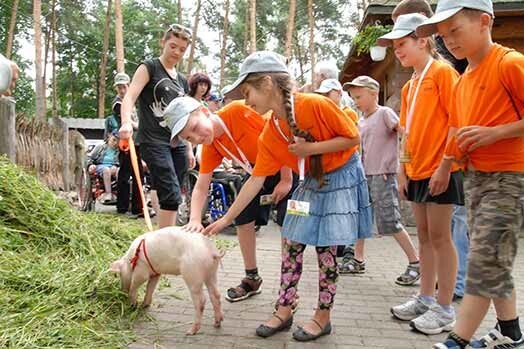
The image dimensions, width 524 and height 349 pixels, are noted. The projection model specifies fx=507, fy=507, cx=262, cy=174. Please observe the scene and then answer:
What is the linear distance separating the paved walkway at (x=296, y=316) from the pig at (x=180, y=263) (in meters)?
0.16

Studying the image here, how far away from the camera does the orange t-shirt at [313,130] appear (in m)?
2.83

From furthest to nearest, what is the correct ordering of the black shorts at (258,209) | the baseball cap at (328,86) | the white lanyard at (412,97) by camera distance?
the baseball cap at (328,86)
the black shorts at (258,209)
the white lanyard at (412,97)

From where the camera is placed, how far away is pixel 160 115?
4.24m

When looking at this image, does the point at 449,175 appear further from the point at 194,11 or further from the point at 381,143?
the point at 194,11

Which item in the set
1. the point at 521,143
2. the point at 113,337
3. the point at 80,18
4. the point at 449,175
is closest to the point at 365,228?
the point at 449,175

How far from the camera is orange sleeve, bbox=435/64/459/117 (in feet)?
9.99

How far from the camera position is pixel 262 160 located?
302 centimetres

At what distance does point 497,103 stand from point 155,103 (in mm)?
2756

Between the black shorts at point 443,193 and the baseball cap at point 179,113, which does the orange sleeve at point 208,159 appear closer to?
the baseball cap at point 179,113

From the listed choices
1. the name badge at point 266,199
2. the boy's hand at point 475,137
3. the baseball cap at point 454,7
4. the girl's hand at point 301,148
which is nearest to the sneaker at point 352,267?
the name badge at point 266,199

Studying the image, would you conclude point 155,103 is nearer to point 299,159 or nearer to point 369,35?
point 299,159

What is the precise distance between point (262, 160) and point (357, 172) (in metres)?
0.58

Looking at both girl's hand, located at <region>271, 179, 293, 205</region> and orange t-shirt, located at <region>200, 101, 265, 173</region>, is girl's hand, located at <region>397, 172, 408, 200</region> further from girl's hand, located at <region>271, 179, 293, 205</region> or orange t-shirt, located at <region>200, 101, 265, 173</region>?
orange t-shirt, located at <region>200, 101, 265, 173</region>

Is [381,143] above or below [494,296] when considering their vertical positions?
above
